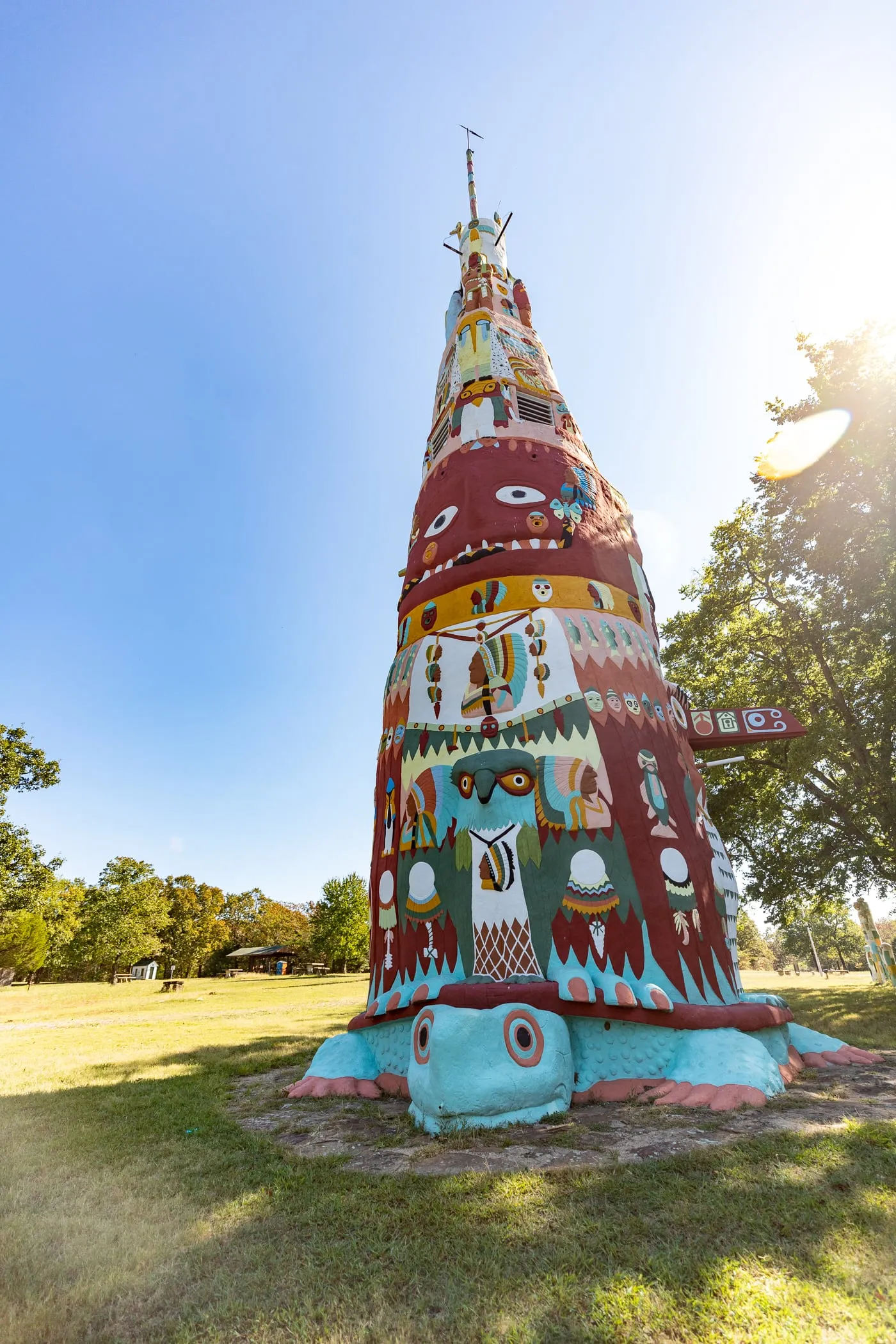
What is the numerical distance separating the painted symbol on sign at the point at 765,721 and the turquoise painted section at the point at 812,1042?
428cm

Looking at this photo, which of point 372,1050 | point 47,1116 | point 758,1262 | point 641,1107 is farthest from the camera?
point 372,1050

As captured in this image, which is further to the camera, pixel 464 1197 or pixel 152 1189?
pixel 152 1189

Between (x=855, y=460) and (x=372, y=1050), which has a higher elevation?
(x=855, y=460)

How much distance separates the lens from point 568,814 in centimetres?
755

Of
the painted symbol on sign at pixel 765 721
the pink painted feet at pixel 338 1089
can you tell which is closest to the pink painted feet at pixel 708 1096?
the pink painted feet at pixel 338 1089

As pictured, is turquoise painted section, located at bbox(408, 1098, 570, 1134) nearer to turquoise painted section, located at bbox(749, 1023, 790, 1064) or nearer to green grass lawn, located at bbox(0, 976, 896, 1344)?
green grass lawn, located at bbox(0, 976, 896, 1344)

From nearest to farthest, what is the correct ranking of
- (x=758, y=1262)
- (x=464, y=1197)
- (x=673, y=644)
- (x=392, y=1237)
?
(x=758, y=1262), (x=392, y=1237), (x=464, y=1197), (x=673, y=644)

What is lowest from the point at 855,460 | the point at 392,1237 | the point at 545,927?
the point at 392,1237

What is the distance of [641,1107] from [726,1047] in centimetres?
107

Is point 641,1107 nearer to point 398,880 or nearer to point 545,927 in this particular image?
point 545,927

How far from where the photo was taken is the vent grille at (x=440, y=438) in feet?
40.2

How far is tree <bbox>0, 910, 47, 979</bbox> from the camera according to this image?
33.7 metres

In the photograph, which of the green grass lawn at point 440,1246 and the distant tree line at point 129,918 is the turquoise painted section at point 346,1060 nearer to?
the green grass lawn at point 440,1246

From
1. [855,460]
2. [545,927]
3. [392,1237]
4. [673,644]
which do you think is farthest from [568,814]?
[673,644]
